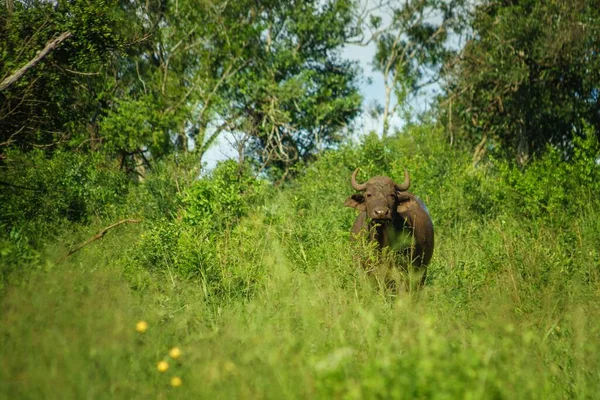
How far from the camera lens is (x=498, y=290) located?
598cm

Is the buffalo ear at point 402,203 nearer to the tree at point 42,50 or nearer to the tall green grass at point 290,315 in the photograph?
the tall green grass at point 290,315

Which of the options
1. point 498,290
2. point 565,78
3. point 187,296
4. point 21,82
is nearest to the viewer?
point 187,296

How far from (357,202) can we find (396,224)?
0.67 meters

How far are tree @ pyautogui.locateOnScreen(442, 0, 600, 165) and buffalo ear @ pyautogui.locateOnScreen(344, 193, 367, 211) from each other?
906 centimetres

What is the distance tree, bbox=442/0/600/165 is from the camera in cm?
1616

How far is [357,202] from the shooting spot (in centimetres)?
806

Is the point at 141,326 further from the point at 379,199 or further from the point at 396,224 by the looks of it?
the point at 396,224

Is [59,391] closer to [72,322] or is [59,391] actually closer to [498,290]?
[72,322]

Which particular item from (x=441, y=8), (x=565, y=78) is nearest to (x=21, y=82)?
(x=565, y=78)

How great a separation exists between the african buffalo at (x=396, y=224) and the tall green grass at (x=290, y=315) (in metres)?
0.37

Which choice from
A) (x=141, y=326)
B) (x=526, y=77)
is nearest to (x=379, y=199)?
(x=141, y=326)

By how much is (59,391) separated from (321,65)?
2478 cm

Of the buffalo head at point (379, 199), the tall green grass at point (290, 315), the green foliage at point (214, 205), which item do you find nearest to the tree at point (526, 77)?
the tall green grass at point (290, 315)

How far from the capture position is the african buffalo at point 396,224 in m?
7.14
